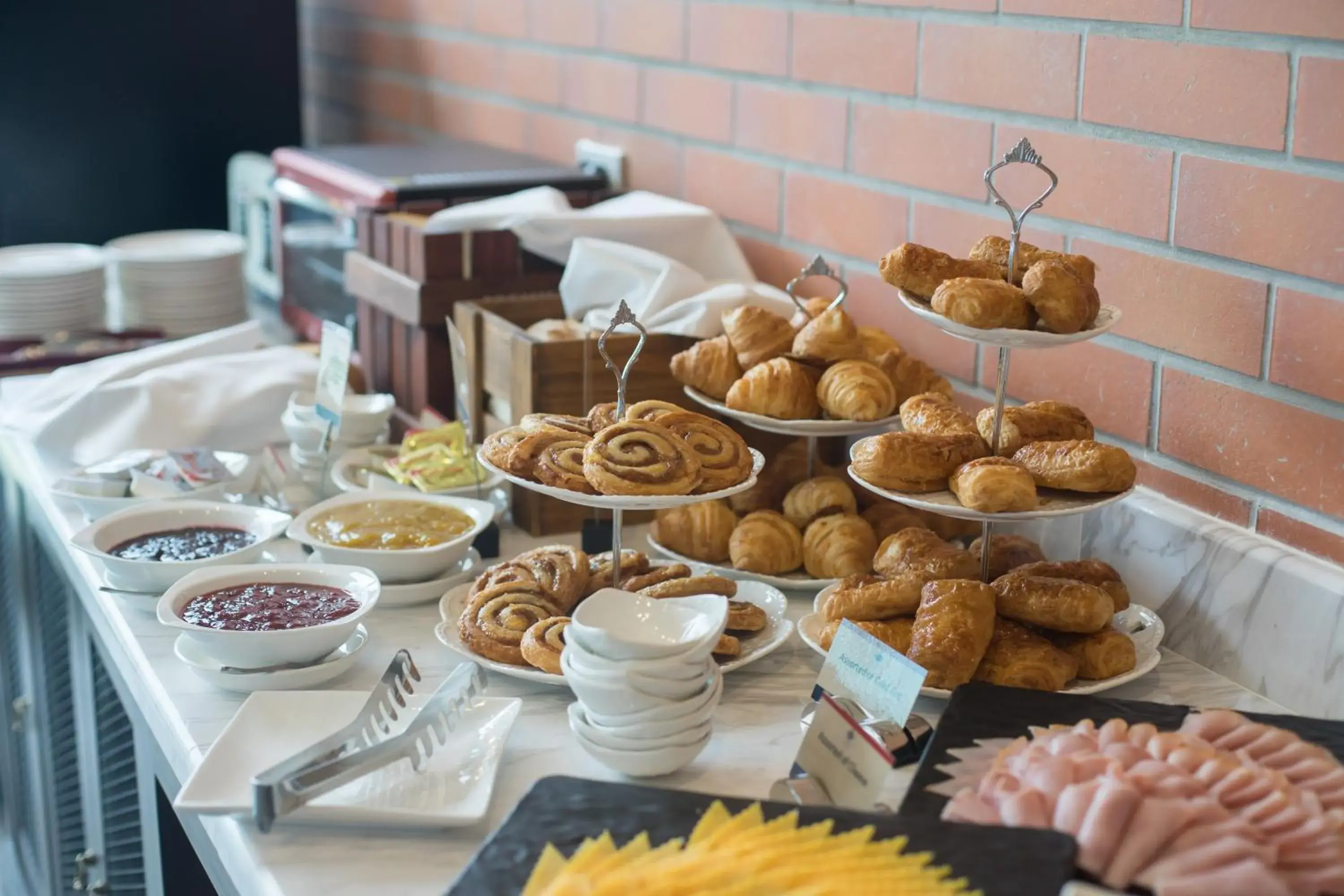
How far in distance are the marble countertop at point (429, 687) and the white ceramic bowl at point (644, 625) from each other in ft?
0.37

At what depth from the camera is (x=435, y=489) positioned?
5.57 feet

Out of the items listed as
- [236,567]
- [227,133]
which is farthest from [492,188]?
[227,133]

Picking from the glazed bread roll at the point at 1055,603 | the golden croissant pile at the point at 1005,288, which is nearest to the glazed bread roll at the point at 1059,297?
the golden croissant pile at the point at 1005,288

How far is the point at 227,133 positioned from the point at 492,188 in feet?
4.22

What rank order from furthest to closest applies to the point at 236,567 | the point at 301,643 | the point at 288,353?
the point at 288,353 < the point at 236,567 < the point at 301,643

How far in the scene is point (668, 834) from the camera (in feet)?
3.15

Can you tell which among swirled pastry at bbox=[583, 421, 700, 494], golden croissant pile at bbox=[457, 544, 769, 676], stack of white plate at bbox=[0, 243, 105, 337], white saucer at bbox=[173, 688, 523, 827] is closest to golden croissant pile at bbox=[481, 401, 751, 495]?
swirled pastry at bbox=[583, 421, 700, 494]

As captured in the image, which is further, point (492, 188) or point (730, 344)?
point (492, 188)

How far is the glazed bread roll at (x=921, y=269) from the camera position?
1273mm

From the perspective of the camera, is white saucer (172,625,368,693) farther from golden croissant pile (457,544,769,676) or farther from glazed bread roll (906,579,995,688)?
glazed bread roll (906,579,995,688)

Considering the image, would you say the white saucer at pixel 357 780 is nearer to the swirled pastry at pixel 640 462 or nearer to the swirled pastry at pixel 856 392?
the swirled pastry at pixel 640 462

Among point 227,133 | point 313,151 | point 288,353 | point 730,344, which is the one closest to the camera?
point 730,344

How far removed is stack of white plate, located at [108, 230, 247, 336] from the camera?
2666 millimetres

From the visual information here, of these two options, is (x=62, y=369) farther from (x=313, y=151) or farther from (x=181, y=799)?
(x=181, y=799)
